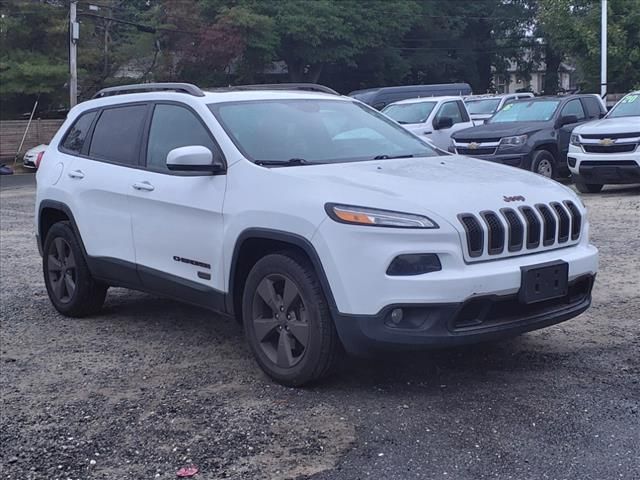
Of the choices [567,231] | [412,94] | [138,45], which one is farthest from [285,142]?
[138,45]

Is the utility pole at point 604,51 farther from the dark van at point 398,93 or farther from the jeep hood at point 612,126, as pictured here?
the jeep hood at point 612,126

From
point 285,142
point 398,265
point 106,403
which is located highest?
point 285,142

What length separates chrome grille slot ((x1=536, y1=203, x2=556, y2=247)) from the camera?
4875mm

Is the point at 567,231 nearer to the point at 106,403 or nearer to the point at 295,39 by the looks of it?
the point at 106,403

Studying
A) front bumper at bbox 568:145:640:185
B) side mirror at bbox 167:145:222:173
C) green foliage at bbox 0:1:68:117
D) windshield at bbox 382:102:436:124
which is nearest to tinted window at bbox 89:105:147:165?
side mirror at bbox 167:145:222:173

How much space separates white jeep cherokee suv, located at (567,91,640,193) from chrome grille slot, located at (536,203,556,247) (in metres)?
9.14

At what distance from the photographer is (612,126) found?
13750 millimetres

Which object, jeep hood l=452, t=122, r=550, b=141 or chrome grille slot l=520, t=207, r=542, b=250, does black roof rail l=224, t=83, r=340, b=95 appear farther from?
jeep hood l=452, t=122, r=550, b=141

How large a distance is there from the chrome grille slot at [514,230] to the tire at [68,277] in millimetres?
3512

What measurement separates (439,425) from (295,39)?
1715 inches

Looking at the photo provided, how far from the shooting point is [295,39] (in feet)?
152

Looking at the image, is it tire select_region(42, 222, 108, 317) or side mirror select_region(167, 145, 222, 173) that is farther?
tire select_region(42, 222, 108, 317)

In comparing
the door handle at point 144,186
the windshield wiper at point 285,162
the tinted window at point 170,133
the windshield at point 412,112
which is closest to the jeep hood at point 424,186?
the windshield wiper at point 285,162

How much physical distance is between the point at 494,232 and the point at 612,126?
9.98 m
